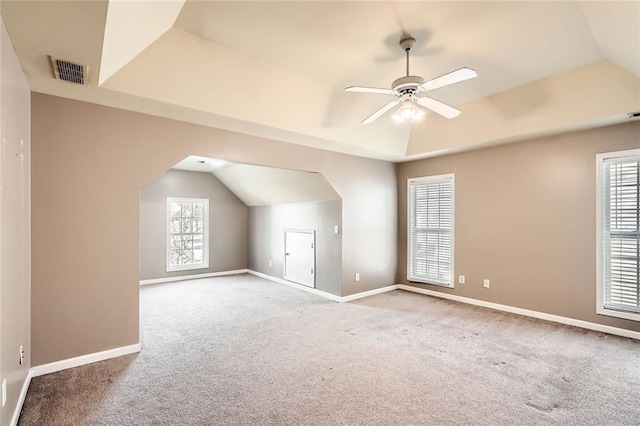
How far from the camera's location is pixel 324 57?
10.1 feet

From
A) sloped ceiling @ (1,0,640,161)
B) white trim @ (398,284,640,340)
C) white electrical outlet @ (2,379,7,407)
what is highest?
sloped ceiling @ (1,0,640,161)

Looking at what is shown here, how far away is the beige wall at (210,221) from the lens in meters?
6.33

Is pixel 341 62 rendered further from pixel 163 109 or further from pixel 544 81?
pixel 544 81

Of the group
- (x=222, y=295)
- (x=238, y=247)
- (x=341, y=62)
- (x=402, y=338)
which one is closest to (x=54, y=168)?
(x=341, y=62)

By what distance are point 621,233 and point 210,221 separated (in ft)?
22.9

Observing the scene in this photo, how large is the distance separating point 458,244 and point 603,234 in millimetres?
1765

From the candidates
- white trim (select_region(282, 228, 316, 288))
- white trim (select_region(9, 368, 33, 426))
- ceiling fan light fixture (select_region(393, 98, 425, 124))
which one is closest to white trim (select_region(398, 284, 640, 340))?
white trim (select_region(282, 228, 316, 288))

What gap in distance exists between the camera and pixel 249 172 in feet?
19.5

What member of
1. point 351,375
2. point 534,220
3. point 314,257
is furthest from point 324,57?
point 534,220

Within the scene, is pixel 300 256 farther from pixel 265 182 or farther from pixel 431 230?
pixel 431 230

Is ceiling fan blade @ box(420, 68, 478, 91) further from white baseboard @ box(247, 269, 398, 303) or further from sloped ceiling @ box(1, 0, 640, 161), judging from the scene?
white baseboard @ box(247, 269, 398, 303)

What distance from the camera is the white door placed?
18.2 ft

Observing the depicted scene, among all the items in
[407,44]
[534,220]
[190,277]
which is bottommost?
[190,277]

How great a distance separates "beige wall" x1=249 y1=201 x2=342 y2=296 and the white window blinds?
3.34 meters
